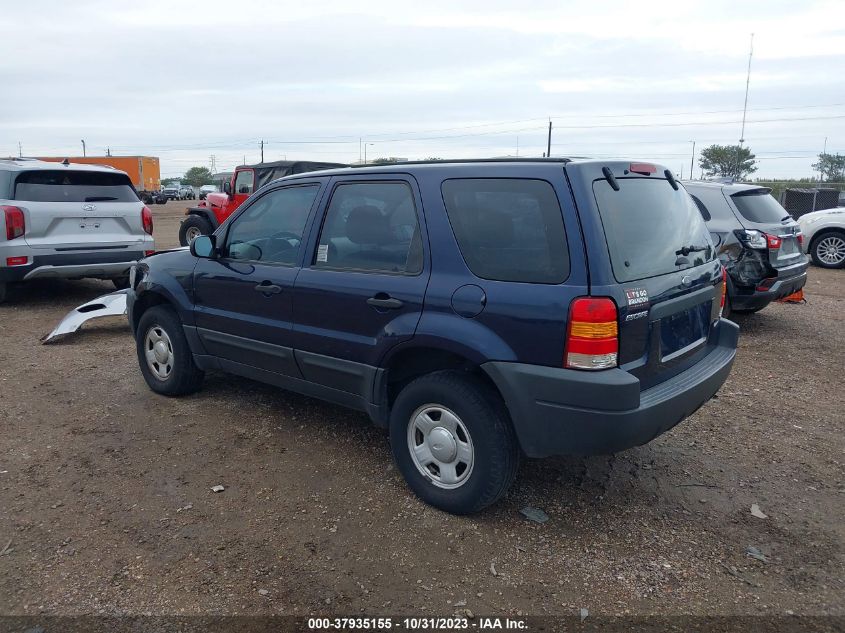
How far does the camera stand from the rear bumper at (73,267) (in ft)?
26.5

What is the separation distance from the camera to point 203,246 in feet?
15.2

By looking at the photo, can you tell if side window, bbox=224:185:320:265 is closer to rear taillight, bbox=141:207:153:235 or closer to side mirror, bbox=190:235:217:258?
side mirror, bbox=190:235:217:258

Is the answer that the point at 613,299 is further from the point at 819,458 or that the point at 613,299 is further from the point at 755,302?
the point at 755,302

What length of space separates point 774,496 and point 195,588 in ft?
10.0

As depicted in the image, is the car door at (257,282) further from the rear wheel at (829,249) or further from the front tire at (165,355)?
the rear wheel at (829,249)

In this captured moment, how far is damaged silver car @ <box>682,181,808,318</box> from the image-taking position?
7.23 m

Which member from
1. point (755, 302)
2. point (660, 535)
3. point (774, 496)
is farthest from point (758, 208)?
point (660, 535)

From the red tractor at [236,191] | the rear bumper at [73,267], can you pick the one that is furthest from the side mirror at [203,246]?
the red tractor at [236,191]

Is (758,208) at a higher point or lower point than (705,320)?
higher

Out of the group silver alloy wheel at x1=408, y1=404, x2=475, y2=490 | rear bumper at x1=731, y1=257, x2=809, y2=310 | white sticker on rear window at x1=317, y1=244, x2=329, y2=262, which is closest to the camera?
silver alloy wheel at x1=408, y1=404, x2=475, y2=490

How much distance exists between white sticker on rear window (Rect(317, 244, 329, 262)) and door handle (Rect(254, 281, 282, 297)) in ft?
1.16

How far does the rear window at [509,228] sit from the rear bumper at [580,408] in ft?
1.46

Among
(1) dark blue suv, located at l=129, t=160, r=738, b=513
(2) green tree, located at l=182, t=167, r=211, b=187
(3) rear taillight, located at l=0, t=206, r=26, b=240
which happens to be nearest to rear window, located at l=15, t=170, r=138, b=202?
(3) rear taillight, located at l=0, t=206, r=26, b=240

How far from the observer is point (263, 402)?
5.23 metres
